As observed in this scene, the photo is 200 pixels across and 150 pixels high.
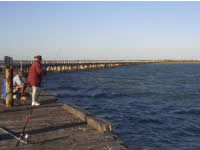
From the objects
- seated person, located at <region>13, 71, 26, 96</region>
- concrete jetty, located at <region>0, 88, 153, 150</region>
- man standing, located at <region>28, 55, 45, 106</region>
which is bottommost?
concrete jetty, located at <region>0, 88, 153, 150</region>

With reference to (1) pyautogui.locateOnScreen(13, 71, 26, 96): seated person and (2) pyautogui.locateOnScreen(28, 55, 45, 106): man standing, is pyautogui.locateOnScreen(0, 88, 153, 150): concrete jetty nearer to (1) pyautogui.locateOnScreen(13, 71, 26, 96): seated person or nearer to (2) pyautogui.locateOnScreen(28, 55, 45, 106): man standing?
(2) pyautogui.locateOnScreen(28, 55, 45, 106): man standing

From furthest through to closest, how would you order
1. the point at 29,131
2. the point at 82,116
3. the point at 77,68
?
1. the point at 77,68
2. the point at 82,116
3. the point at 29,131

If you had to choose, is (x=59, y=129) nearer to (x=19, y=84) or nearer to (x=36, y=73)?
(x=36, y=73)

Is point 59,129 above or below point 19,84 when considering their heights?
below

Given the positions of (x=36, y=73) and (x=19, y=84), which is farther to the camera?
(x=19, y=84)

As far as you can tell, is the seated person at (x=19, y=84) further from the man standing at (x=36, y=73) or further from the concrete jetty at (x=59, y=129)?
the man standing at (x=36, y=73)

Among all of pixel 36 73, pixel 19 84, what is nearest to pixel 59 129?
pixel 36 73

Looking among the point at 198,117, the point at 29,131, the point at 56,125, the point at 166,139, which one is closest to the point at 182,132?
the point at 166,139

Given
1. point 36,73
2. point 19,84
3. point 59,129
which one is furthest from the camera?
point 19,84

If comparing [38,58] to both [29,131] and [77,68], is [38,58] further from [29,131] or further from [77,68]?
[77,68]

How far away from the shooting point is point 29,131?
17.2 feet

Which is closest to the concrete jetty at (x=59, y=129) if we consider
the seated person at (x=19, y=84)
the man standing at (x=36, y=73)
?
the man standing at (x=36, y=73)

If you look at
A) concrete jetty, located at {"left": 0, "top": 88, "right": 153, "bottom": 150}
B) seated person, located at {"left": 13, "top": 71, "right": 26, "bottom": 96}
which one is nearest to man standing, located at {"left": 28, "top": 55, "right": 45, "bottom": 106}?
concrete jetty, located at {"left": 0, "top": 88, "right": 153, "bottom": 150}

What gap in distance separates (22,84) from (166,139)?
5.83 meters
